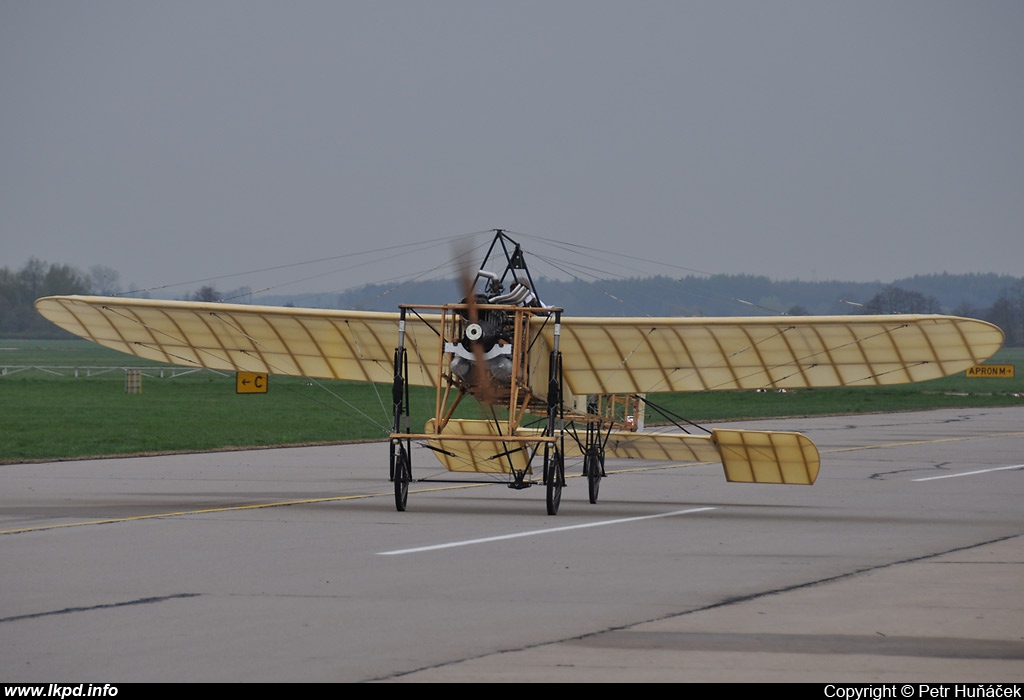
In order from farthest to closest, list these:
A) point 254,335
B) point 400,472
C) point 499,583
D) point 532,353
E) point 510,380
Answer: point 254,335 < point 532,353 < point 510,380 < point 400,472 < point 499,583

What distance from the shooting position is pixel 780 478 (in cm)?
1769

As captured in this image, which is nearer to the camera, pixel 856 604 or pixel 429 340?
pixel 856 604

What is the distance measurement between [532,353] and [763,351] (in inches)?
115

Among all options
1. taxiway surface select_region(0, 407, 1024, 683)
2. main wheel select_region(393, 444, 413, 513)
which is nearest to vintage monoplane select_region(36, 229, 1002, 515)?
main wheel select_region(393, 444, 413, 513)

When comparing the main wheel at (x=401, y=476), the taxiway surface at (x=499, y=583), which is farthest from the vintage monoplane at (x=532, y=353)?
the taxiway surface at (x=499, y=583)

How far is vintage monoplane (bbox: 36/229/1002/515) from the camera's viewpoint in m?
15.1

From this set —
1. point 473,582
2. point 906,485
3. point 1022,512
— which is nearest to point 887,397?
point 906,485

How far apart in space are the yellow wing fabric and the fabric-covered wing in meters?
2.22

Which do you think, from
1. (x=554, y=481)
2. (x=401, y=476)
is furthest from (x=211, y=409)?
(x=554, y=481)

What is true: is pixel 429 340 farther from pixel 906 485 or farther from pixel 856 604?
pixel 856 604

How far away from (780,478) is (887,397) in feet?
146

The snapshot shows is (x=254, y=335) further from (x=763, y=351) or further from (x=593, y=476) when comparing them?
(x=763, y=351)

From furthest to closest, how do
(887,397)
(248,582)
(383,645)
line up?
(887,397) < (248,582) < (383,645)

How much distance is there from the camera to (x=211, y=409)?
4044cm
